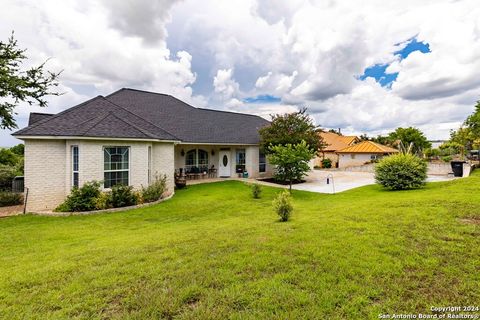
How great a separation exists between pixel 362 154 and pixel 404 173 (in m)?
20.8

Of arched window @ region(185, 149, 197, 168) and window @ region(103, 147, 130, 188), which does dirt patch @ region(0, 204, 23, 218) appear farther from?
arched window @ region(185, 149, 197, 168)

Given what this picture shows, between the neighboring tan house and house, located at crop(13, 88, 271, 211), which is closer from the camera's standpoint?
house, located at crop(13, 88, 271, 211)

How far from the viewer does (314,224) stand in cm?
644

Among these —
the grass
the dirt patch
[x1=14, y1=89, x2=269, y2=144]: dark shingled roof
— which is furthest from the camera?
[x1=14, y1=89, x2=269, y2=144]: dark shingled roof

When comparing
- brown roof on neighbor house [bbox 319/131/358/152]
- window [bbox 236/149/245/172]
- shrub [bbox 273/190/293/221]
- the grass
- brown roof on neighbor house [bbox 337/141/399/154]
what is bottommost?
the grass

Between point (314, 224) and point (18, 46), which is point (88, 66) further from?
point (314, 224)

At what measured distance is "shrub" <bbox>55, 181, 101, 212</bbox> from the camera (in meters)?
10.3

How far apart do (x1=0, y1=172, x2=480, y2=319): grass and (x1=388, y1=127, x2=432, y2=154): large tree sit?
44537 millimetres

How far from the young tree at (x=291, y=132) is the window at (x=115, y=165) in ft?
37.3

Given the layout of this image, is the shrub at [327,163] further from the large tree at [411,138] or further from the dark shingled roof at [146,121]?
the large tree at [411,138]

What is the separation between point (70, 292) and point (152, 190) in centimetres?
938

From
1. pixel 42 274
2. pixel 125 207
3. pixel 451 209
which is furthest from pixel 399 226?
pixel 125 207

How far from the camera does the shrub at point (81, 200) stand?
33.9ft

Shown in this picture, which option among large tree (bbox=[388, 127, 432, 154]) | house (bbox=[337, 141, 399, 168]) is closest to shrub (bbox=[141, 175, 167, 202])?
house (bbox=[337, 141, 399, 168])
